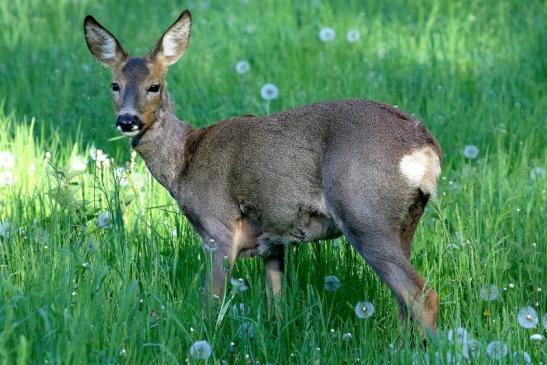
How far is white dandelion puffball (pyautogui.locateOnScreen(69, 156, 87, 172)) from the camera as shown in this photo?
5902mm

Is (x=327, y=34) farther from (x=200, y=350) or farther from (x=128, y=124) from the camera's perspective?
(x=200, y=350)

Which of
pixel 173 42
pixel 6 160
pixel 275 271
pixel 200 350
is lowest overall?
pixel 275 271

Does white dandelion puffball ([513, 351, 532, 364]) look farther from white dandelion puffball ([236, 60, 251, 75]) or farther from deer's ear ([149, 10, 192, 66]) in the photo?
white dandelion puffball ([236, 60, 251, 75])

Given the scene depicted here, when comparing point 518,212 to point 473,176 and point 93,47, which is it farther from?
point 93,47

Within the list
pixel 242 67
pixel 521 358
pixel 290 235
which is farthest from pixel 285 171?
pixel 242 67

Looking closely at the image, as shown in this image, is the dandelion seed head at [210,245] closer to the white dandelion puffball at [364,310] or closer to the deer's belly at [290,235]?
the deer's belly at [290,235]

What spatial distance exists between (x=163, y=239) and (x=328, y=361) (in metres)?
1.49

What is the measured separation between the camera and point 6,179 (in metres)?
6.34

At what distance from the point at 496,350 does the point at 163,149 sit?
80.7 inches

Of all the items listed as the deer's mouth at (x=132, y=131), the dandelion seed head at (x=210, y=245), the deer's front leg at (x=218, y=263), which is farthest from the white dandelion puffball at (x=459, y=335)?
the deer's mouth at (x=132, y=131)

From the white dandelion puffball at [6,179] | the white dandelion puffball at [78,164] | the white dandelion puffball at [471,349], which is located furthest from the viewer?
the white dandelion puffball at [6,179]

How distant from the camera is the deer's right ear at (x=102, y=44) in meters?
5.73

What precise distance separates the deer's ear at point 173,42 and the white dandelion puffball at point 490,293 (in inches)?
75.5

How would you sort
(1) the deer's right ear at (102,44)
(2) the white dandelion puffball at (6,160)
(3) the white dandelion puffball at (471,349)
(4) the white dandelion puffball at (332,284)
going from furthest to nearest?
(2) the white dandelion puffball at (6,160) < (1) the deer's right ear at (102,44) < (4) the white dandelion puffball at (332,284) < (3) the white dandelion puffball at (471,349)
